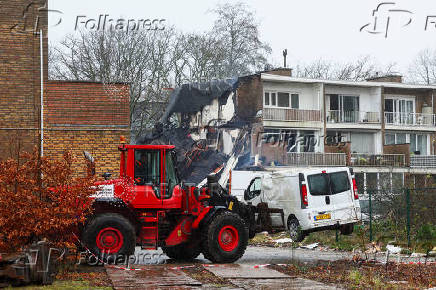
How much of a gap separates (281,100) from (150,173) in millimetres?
32607

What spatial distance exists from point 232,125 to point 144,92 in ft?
30.0

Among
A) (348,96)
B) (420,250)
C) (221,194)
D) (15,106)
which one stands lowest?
(420,250)

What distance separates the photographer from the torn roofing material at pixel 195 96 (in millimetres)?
40219

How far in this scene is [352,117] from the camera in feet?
161

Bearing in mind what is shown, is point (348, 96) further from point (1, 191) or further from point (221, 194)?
point (1, 191)

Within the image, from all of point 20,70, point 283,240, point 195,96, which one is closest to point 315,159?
point 195,96

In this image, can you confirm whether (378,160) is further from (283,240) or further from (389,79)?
(283,240)

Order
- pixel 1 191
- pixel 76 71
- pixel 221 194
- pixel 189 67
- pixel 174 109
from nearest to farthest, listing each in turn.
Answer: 1. pixel 1 191
2. pixel 221 194
3. pixel 174 109
4. pixel 76 71
5. pixel 189 67

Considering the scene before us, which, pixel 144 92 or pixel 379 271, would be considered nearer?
pixel 379 271

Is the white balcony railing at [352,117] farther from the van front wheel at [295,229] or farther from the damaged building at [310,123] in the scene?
the van front wheel at [295,229]

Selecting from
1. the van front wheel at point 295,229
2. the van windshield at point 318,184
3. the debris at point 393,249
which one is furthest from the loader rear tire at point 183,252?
the debris at point 393,249

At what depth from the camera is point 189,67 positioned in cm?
4959

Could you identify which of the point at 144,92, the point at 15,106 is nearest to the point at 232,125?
the point at 144,92

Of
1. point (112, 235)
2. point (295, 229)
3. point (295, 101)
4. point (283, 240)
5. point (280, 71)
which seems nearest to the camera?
point (112, 235)
